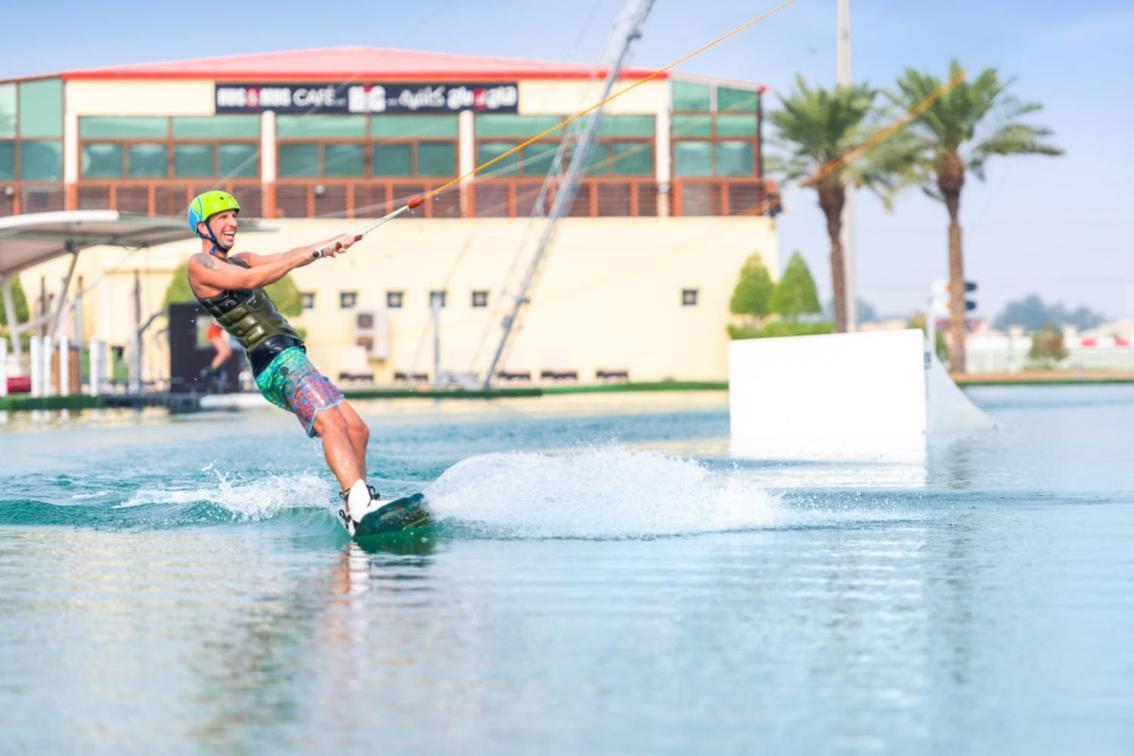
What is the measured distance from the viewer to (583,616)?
22.5 feet

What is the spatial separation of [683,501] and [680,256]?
5512 centimetres

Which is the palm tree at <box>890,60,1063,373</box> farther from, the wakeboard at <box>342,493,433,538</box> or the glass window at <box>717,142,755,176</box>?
the wakeboard at <box>342,493,433,538</box>

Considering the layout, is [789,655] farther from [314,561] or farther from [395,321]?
[395,321]

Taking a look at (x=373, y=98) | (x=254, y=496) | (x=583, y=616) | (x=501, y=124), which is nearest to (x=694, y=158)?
(x=501, y=124)

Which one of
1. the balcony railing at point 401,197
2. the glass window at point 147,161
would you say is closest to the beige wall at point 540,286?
the balcony railing at point 401,197

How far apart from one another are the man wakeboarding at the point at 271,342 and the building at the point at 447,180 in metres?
53.8

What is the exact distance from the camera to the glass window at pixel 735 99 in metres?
66.1

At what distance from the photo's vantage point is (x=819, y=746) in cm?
468

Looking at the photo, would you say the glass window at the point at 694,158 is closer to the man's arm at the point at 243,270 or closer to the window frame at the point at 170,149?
the window frame at the point at 170,149

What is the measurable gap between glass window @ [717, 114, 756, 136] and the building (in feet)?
0.14

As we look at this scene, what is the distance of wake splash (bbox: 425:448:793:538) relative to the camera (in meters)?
10.1

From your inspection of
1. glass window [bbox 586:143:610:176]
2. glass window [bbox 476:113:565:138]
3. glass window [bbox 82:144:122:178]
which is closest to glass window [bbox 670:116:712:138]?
glass window [bbox 586:143:610:176]

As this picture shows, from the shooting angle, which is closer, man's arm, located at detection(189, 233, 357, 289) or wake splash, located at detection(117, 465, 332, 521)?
man's arm, located at detection(189, 233, 357, 289)

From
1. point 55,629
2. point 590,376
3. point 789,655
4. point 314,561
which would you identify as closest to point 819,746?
point 789,655
